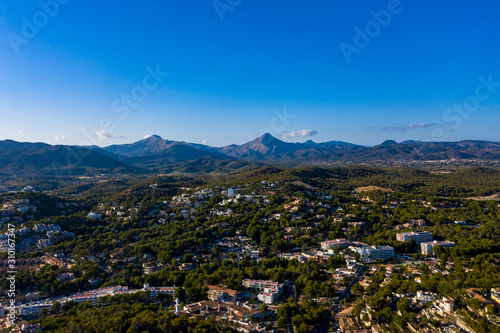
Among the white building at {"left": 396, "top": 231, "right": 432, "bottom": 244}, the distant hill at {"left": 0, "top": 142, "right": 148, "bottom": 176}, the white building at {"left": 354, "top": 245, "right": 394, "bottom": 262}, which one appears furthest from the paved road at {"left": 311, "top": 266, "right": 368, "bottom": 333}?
the distant hill at {"left": 0, "top": 142, "right": 148, "bottom": 176}

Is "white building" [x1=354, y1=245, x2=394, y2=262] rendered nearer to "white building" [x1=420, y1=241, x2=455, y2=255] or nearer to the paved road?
"white building" [x1=420, y1=241, x2=455, y2=255]

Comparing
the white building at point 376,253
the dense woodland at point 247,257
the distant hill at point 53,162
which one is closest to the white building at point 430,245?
the dense woodland at point 247,257

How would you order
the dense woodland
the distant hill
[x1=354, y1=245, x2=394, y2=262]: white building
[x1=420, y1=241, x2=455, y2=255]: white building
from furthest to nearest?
the distant hill < [x1=420, y1=241, x2=455, y2=255]: white building < [x1=354, y1=245, x2=394, y2=262]: white building < the dense woodland

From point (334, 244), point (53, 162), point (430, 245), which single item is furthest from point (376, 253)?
point (53, 162)

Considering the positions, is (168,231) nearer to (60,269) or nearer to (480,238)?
(60,269)

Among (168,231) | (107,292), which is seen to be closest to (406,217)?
(168,231)

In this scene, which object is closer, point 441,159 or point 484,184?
point 484,184

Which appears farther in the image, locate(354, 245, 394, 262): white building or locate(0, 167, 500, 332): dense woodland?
locate(354, 245, 394, 262): white building

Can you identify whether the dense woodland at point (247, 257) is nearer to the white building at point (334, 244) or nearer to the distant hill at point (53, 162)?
the white building at point (334, 244)

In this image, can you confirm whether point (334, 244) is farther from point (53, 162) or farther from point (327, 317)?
point (53, 162)

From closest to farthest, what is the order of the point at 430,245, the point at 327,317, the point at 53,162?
the point at 327,317 < the point at 430,245 < the point at 53,162

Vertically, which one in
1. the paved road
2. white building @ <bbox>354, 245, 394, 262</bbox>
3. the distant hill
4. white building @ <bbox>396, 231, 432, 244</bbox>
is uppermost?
the distant hill
